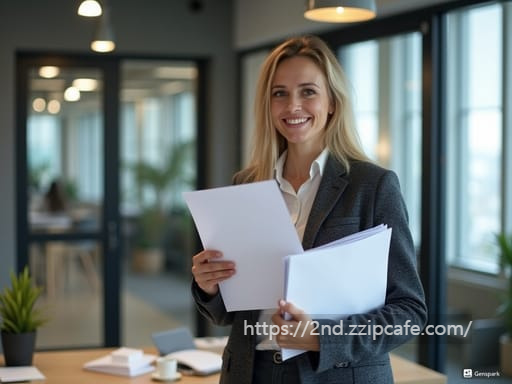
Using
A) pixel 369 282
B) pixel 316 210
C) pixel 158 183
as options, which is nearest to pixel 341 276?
pixel 369 282

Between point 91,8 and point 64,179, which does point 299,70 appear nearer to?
point 91,8

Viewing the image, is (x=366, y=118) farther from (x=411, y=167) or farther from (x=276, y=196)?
(x=276, y=196)

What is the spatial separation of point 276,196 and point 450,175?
19.8 feet

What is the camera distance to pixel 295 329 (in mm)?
1808

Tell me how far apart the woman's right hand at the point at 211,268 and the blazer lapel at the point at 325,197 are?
0.20 meters

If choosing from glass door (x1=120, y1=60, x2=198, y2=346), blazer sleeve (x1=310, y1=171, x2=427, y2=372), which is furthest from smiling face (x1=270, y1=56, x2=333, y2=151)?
glass door (x1=120, y1=60, x2=198, y2=346)

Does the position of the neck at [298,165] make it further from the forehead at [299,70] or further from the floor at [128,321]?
the floor at [128,321]

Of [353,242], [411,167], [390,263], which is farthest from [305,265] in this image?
[411,167]

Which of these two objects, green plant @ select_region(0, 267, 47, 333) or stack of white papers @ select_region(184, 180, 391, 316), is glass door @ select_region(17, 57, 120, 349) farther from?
stack of white papers @ select_region(184, 180, 391, 316)

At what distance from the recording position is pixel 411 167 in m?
8.15

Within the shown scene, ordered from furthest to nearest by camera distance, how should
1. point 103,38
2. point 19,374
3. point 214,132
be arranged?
point 214,132, point 103,38, point 19,374

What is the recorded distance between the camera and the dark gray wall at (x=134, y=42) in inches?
226

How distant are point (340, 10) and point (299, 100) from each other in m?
1.24

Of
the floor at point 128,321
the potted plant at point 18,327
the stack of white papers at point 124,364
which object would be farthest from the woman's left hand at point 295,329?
the floor at point 128,321
